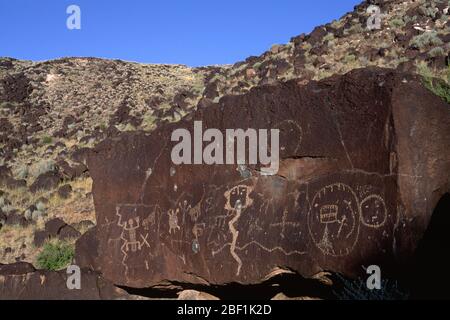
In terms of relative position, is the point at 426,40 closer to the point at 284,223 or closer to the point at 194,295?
the point at 194,295

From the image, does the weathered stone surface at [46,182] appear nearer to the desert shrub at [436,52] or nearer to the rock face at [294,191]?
the rock face at [294,191]

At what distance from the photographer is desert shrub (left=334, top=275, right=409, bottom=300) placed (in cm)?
507

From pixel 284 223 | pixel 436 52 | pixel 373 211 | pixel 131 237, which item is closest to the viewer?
pixel 373 211

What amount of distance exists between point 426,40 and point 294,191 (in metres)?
11.3

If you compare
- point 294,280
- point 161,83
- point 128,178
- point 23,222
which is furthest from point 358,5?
point 294,280

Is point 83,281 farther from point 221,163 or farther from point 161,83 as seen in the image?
point 161,83

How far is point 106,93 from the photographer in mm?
31453

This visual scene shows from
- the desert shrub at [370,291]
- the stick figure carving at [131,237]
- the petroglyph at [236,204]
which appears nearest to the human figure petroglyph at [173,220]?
the stick figure carving at [131,237]

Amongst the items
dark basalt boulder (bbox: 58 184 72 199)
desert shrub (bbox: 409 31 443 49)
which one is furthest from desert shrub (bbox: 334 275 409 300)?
dark basalt boulder (bbox: 58 184 72 199)

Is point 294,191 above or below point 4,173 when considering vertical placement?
below

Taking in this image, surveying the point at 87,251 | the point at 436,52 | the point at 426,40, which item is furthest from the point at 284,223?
the point at 426,40

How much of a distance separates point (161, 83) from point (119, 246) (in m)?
24.1
